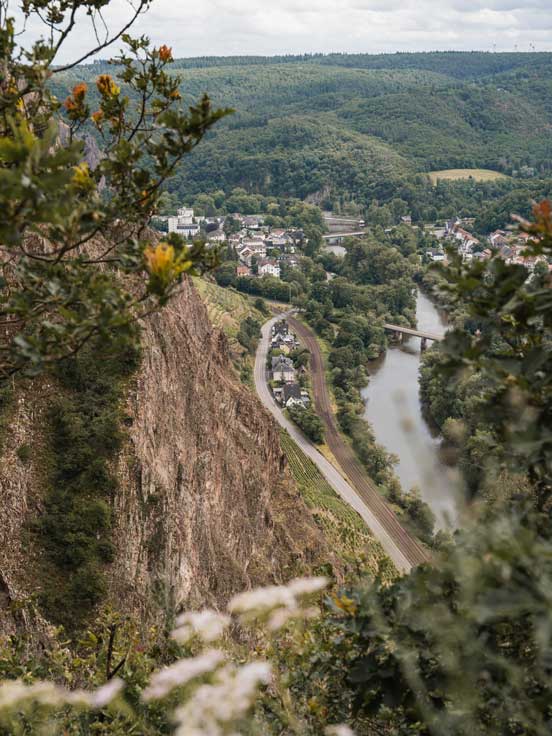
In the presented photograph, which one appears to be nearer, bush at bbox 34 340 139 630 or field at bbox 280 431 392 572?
bush at bbox 34 340 139 630

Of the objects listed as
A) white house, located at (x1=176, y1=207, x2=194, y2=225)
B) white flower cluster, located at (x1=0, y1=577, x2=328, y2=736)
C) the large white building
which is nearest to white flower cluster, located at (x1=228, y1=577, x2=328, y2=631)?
white flower cluster, located at (x1=0, y1=577, x2=328, y2=736)

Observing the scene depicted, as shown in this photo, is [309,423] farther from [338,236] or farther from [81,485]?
[338,236]

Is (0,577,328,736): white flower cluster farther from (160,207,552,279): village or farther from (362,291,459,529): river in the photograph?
(160,207,552,279): village

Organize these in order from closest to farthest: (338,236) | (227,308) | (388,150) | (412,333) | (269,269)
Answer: (412,333) < (227,308) < (269,269) < (338,236) < (388,150)

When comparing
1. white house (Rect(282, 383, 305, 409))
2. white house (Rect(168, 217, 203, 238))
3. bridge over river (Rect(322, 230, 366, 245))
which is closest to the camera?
white house (Rect(282, 383, 305, 409))

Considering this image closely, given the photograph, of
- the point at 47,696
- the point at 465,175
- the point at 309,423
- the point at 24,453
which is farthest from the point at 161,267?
the point at 465,175

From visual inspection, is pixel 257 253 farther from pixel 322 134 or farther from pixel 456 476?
pixel 456 476
